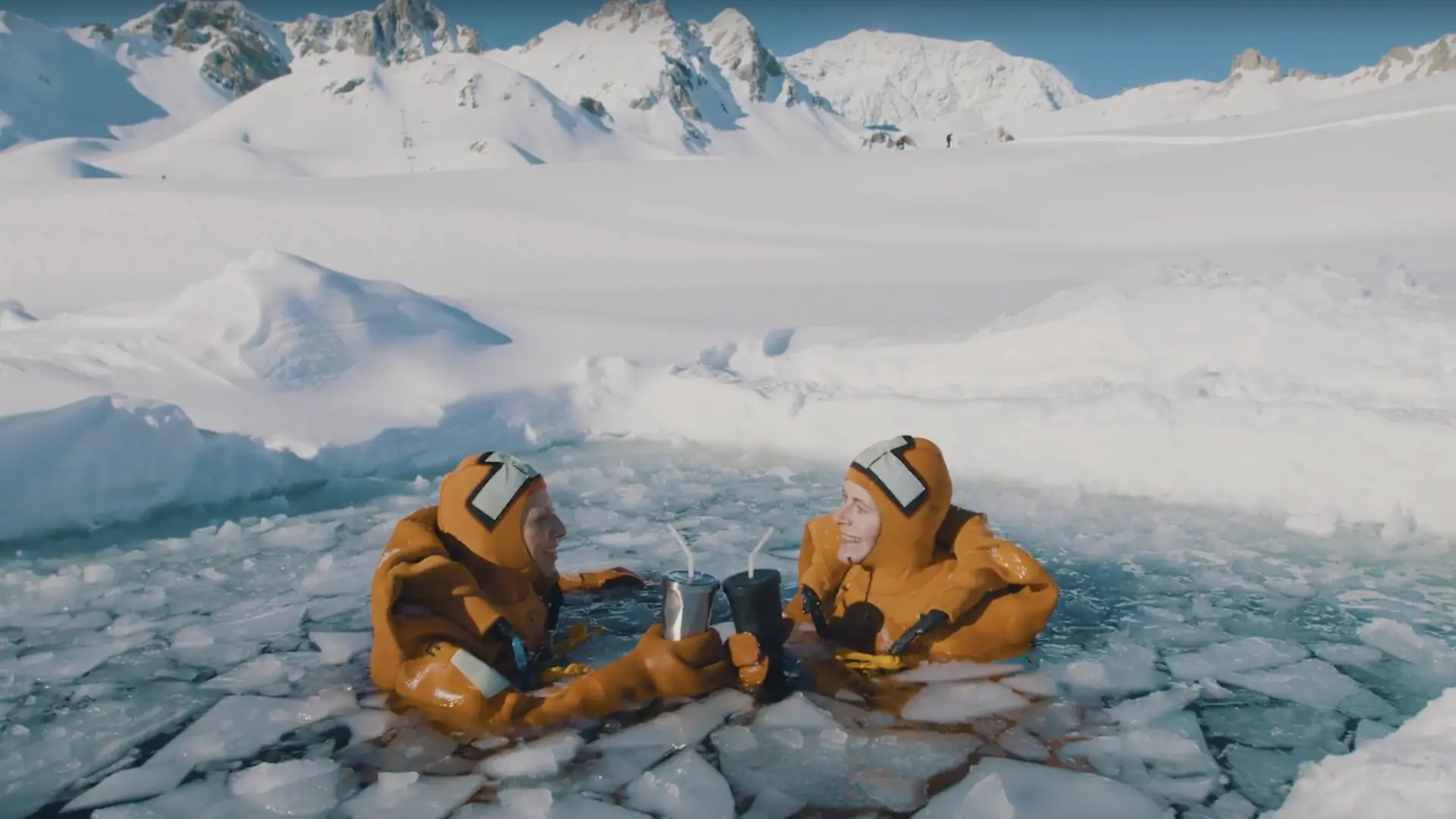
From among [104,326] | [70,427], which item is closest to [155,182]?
[104,326]

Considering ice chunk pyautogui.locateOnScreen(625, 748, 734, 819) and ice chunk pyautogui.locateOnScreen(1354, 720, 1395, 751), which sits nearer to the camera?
ice chunk pyautogui.locateOnScreen(625, 748, 734, 819)

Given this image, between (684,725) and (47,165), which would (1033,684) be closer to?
(684,725)

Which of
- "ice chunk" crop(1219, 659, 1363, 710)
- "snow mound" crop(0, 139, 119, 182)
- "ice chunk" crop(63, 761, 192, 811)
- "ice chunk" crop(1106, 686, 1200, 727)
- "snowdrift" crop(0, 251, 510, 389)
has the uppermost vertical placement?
"snow mound" crop(0, 139, 119, 182)

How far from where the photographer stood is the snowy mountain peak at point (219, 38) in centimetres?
14350

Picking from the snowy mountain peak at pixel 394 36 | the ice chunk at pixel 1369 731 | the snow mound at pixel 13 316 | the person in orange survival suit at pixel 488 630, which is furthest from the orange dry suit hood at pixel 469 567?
the snowy mountain peak at pixel 394 36

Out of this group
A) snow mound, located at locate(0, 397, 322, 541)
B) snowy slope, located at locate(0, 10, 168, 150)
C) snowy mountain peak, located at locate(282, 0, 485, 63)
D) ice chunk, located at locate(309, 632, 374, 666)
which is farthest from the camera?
snowy mountain peak, located at locate(282, 0, 485, 63)

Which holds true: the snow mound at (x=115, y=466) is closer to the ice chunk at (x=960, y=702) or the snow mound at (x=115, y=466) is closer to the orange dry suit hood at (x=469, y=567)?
the orange dry suit hood at (x=469, y=567)

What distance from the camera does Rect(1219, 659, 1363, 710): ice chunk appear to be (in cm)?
347

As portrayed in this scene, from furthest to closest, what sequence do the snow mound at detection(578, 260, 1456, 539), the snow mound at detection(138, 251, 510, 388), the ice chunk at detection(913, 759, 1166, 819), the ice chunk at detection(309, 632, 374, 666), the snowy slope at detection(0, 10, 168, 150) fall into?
Result: the snowy slope at detection(0, 10, 168, 150) < the snow mound at detection(138, 251, 510, 388) < the snow mound at detection(578, 260, 1456, 539) < the ice chunk at detection(309, 632, 374, 666) < the ice chunk at detection(913, 759, 1166, 819)

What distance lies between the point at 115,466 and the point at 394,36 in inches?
7883

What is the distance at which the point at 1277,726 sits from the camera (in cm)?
329

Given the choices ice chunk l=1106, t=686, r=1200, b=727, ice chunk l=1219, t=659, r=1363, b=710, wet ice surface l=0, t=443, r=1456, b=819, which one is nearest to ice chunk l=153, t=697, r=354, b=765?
wet ice surface l=0, t=443, r=1456, b=819

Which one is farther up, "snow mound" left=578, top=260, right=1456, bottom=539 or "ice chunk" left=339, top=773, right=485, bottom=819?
"snow mound" left=578, top=260, right=1456, bottom=539

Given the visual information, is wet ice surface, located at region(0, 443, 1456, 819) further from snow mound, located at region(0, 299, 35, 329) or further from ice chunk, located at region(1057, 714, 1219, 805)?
snow mound, located at region(0, 299, 35, 329)
